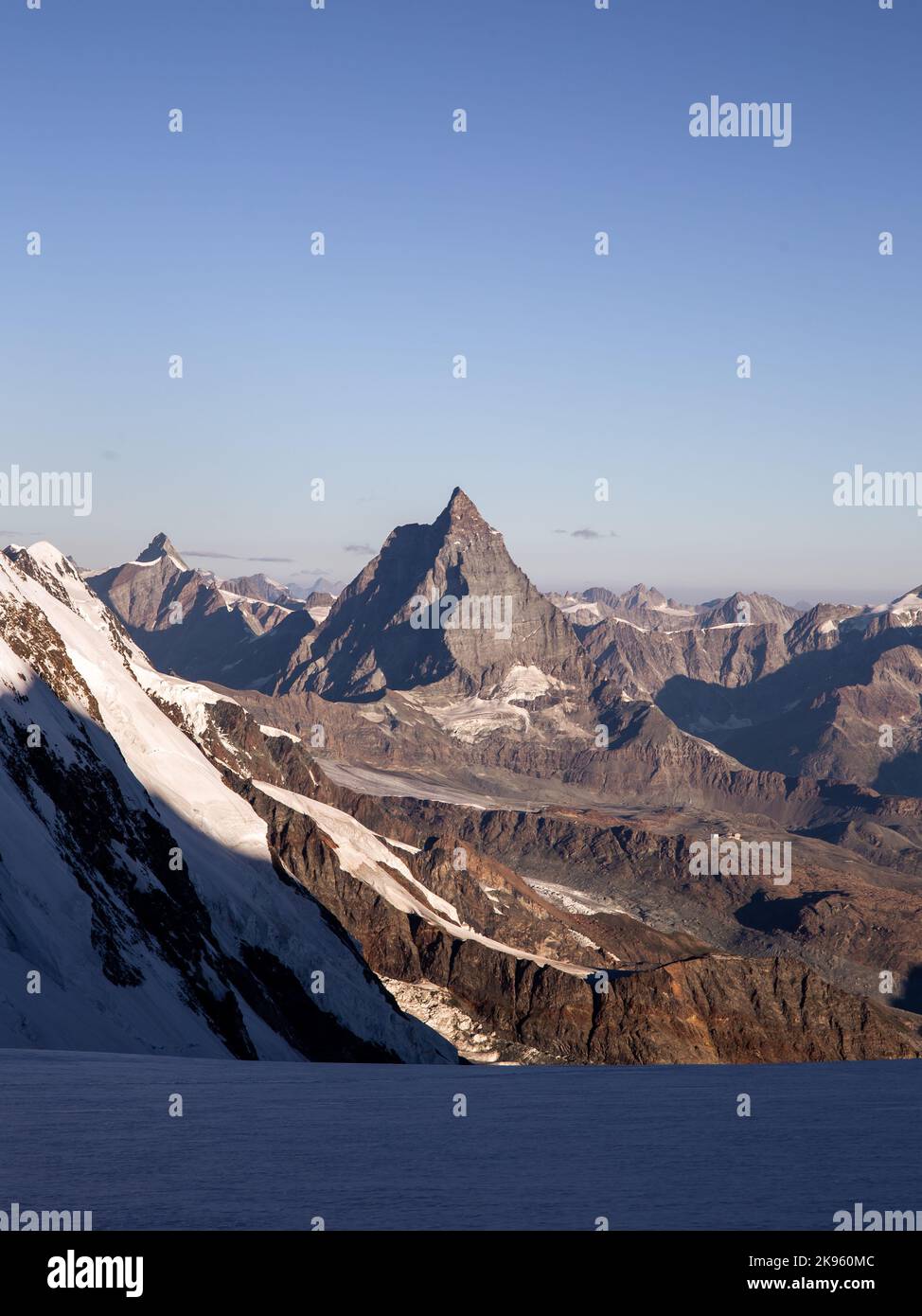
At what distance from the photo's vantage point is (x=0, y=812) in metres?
56.8

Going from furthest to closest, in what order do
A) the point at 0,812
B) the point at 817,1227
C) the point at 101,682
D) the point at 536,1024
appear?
the point at 536,1024, the point at 101,682, the point at 0,812, the point at 817,1227

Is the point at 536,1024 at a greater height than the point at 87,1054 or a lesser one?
lesser

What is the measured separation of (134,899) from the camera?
230ft

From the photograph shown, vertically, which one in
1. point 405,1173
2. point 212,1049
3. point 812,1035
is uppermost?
point 405,1173

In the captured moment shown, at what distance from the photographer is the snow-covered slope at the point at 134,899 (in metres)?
52.9

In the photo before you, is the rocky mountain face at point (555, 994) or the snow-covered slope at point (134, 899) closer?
the snow-covered slope at point (134, 899)

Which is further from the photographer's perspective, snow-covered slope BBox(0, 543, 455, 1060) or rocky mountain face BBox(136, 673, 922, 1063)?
rocky mountain face BBox(136, 673, 922, 1063)

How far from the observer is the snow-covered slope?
5288 centimetres

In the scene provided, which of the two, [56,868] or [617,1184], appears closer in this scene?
[617,1184]

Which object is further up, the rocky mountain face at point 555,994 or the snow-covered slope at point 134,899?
the snow-covered slope at point 134,899

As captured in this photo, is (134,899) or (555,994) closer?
(134,899)
